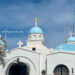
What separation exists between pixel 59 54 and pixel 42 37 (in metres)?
7.71

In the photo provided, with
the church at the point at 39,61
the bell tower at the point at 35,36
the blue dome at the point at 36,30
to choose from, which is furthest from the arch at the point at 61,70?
the blue dome at the point at 36,30

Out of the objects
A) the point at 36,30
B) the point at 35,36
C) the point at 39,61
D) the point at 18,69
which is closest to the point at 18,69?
the point at 18,69

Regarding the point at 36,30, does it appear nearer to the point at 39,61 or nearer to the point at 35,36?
the point at 35,36

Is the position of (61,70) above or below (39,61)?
below

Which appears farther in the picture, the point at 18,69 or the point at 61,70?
the point at 18,69

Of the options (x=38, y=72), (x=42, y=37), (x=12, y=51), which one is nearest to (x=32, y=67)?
(x=38, y=72)

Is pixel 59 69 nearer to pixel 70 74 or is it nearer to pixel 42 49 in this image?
pixel 70 74

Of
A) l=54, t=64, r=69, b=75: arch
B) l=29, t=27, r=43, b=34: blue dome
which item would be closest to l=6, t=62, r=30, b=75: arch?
l=54, t=64, r=69, b=75: arch

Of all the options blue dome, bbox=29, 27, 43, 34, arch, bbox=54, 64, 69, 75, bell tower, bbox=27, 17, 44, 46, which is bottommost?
arch, bbox=54, 64, 69, 75

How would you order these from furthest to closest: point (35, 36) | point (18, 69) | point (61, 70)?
point (18, 69), point (35, 36), point (61, 70)

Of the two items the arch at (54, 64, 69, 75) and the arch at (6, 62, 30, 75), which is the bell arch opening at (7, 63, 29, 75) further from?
the arch at (54, 64, 69, 75)

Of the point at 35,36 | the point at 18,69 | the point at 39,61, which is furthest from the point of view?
the point at 18,69

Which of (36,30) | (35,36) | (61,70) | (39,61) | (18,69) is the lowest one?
(61,70)

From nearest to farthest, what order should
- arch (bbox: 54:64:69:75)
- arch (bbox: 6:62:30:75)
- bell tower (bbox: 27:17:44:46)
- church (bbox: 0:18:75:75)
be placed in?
church (bbox: 0:18:75:75), arch (bbox: 54:64:69:75), arch (bbox: 6:62:30:75), bell tower (bbox: 27:17:44:46)
